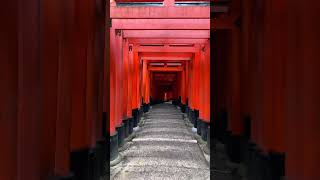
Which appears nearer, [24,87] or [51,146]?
[24,87]

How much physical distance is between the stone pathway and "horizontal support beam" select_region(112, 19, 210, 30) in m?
3.55

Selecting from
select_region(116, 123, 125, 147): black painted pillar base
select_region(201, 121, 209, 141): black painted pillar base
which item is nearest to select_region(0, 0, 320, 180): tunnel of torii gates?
select_region(116, 123, 125, 147): black painted pillar base

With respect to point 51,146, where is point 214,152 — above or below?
below

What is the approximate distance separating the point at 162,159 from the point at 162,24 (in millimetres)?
3764

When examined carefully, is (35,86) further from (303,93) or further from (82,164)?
(82,164)

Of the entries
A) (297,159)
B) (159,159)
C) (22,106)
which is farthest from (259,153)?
(159,159)

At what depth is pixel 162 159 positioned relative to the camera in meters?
11.9

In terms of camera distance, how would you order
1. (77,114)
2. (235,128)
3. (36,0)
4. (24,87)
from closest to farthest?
(24,87), (36,0), (77,114), (235,128)

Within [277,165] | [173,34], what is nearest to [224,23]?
[173,34]

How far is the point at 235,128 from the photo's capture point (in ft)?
34.0

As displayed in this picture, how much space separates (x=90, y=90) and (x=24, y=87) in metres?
3.42

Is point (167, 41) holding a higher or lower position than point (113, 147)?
higher

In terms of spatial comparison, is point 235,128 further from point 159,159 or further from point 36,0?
point 36,0

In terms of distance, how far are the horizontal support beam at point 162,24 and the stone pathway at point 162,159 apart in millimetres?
3548
